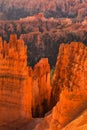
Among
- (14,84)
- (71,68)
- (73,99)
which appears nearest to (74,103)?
(73,99)

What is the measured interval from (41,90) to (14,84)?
114 inches

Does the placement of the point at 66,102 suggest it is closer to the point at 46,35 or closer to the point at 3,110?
the point at 3,110

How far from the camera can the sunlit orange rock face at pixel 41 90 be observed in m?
17.4

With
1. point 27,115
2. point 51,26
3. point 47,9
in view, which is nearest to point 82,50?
point 27,115

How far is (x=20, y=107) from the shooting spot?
15.2 metres

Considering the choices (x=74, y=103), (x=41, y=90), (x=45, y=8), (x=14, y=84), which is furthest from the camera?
(x=45, y=8)

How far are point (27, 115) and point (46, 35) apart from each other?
37620 millimetres

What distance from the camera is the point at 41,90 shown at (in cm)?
1778

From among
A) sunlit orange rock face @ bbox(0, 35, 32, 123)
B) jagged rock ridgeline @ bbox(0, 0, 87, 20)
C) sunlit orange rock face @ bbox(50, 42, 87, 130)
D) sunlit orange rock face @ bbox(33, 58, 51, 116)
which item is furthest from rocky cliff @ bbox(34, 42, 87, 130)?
jagged rock ridgeline @ bbox(0, 0, 87, 20)

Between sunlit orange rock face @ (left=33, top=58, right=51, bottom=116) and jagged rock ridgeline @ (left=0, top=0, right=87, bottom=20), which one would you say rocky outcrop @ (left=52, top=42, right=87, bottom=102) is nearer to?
Answer: sunlit orange rock face @ (left=33, top=58, right=51, bottom=116)

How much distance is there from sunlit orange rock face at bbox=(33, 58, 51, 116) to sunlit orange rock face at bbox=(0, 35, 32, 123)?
188cm

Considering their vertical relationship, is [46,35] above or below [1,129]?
below

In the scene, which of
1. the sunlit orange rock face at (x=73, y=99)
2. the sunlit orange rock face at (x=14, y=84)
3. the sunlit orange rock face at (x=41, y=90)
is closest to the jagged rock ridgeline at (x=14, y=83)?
the sunlit orange rock face at (x=14, y=84)

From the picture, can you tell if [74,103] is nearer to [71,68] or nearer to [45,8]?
[71,68]
